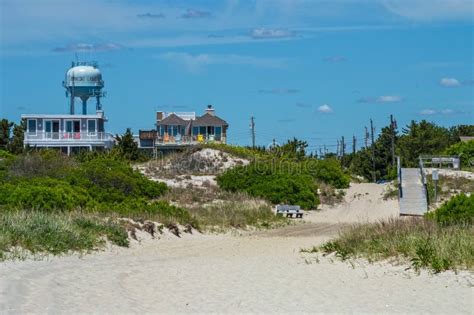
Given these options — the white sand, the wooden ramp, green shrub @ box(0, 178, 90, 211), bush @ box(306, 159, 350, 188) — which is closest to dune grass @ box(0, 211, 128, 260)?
the white sand

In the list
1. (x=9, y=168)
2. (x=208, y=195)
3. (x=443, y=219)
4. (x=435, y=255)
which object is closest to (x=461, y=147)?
(x=208, y=195)

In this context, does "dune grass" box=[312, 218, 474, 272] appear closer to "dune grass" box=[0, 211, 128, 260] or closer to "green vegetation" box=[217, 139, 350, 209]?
"dune grass" box=[0, 211, 128, 260]

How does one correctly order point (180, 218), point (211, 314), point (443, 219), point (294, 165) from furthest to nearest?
point (294, 165), point (180, 218), point (443, 219), point (211, 314)

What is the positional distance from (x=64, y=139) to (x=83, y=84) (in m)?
11.1

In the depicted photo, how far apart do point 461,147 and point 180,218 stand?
38.7 m

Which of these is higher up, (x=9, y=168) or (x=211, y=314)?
(x=9, y=168)

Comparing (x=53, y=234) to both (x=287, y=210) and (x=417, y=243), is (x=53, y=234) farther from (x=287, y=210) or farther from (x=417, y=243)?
(x=287, y=210)

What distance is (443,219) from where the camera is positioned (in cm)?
2358

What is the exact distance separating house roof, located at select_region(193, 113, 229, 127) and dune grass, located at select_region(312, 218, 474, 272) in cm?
5847

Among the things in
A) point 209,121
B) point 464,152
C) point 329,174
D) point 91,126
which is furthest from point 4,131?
point 464,152

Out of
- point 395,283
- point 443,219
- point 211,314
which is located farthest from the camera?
point 443,219

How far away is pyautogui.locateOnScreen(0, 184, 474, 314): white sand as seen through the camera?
13.3 m

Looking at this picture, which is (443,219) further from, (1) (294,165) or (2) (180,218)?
(1) (294,165)

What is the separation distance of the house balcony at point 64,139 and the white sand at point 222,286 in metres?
52.7
